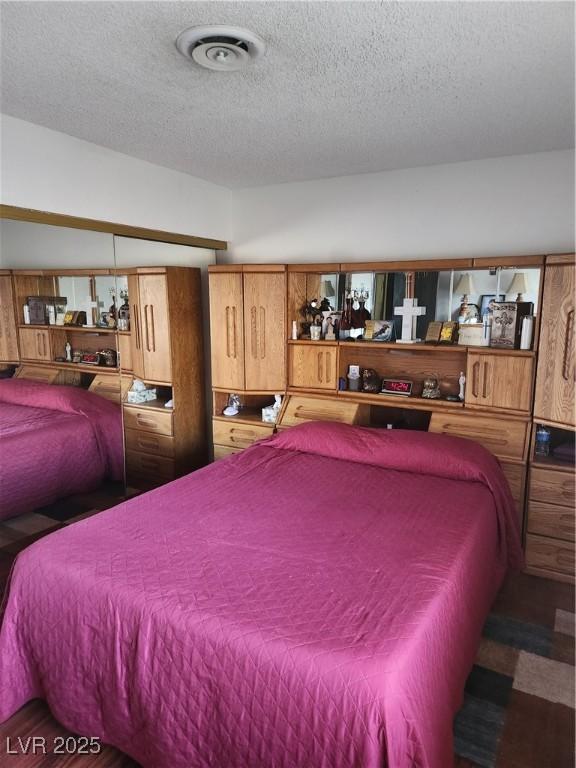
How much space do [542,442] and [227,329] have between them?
81.5 inches

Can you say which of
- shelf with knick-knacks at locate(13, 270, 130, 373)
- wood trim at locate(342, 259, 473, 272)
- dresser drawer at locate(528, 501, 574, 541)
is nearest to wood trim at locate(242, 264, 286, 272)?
wood trim at locate(342, 259, 473, 272)

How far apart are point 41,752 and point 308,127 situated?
2.72m

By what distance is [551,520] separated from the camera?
2668 mm

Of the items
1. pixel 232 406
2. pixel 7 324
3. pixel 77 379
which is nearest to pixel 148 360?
pixel 77 379

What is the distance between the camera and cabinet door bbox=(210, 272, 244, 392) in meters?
3.44

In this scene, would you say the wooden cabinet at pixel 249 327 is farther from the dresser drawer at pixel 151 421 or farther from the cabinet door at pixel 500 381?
the cabinet door at pixel 500 381

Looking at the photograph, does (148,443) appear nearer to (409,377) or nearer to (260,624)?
(409,377)

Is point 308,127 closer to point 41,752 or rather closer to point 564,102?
point 564,102

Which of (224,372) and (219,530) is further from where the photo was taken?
(224,372)

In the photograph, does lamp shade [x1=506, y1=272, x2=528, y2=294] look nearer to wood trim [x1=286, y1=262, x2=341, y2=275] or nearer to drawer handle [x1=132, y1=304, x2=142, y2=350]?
wood trim [x1=286, y1=262, x2=341, y2=275]

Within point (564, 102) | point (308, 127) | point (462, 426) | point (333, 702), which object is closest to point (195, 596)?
point (333, 702)

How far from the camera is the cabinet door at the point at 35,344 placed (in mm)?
2832

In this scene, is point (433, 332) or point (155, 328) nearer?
point (433, 332)

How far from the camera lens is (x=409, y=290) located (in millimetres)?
3141
